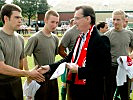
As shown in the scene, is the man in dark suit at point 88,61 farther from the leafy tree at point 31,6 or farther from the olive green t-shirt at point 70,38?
the leafy tree at point 31,6

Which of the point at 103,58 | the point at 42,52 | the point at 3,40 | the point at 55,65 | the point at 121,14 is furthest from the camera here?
the point at 121,14

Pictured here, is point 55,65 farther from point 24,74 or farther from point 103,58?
point 103,58

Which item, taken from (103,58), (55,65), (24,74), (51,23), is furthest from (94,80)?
(51,23)

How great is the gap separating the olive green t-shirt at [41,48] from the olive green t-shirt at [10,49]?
698 millimetres

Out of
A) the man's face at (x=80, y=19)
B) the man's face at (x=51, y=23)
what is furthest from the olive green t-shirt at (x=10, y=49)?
the man's face at (x=80, y=19)

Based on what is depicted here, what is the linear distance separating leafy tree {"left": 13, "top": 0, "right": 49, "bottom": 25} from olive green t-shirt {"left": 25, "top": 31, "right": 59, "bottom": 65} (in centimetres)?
6555

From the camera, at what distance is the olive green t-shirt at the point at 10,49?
424cm

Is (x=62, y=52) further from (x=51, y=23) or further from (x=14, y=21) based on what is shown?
(x=14, y=21)

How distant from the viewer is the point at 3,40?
424cm

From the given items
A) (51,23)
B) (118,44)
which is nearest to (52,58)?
(51,23)

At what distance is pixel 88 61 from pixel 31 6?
68.9 m

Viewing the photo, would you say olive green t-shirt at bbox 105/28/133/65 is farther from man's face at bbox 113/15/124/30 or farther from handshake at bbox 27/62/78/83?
handshake at bbox 27/62/78/83

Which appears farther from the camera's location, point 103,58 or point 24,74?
point 24,74

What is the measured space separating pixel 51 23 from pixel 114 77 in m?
1.99
